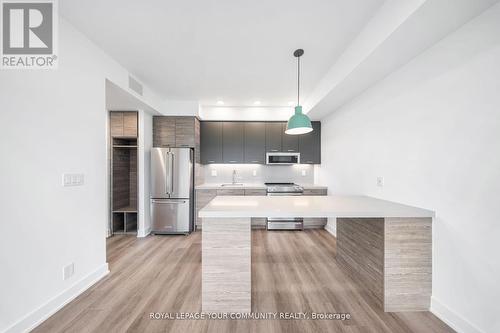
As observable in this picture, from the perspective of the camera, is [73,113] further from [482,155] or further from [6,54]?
[482,155]

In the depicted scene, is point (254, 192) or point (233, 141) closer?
point (254, 192)

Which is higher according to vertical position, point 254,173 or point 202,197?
point 254,173

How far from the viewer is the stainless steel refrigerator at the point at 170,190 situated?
3699 millimetres

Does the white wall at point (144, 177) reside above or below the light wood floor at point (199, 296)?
above

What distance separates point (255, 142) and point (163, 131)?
201 centimetres

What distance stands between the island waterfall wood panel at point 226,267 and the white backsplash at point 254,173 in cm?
305

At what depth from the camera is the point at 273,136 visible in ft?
14.6

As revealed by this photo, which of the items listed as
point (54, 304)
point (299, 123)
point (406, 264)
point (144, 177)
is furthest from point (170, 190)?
point (406, 264)

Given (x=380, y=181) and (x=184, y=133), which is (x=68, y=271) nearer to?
(x=184, y=133)

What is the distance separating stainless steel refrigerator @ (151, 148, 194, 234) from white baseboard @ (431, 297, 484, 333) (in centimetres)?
353

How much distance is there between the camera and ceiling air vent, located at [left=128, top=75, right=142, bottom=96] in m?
2.87
